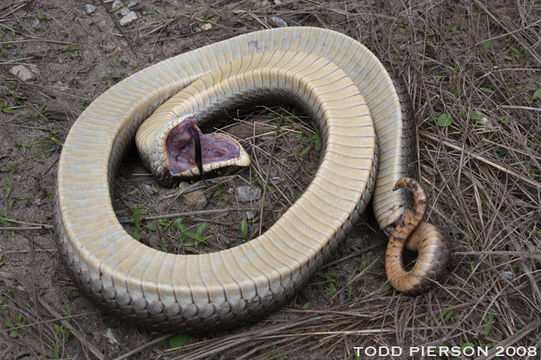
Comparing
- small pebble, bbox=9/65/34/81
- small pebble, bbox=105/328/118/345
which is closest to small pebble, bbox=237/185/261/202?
small pebble, bbox=105/328/118/345

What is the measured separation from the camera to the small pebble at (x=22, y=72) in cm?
396

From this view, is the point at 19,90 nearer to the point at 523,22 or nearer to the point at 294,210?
the point at 294,210

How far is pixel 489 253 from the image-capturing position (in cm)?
271

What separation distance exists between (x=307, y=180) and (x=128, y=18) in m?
2.35

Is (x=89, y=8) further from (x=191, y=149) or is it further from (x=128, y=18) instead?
(x=191, y=149)

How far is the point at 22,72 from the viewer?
13.0ft

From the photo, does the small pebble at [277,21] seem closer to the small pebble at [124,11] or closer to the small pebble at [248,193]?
the small pebble at [124,11]

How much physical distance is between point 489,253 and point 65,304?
2.40m

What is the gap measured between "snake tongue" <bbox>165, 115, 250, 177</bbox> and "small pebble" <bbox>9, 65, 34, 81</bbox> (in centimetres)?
148

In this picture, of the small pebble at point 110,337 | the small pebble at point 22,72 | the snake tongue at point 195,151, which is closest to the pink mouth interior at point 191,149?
the snake tongue at point 195,151

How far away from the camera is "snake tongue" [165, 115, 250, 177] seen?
3301 mm

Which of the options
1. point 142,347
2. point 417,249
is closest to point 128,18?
point 142,347

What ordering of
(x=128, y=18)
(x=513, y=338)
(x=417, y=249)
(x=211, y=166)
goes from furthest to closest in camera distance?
(x=128, y=18)
(x=211, y=166)
(x=417, y=249)
(x=513, y=338)

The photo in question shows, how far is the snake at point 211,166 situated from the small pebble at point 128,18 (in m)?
0.77
